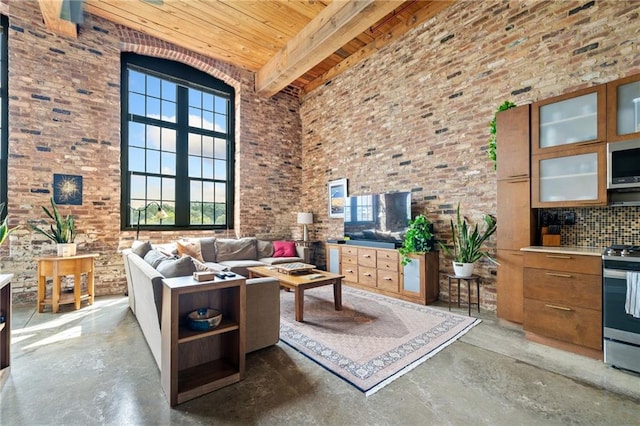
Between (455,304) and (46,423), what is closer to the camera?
(46,423)

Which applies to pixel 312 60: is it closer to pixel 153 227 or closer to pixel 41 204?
pixel 153 227

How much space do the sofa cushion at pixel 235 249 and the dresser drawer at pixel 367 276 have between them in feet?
6.58

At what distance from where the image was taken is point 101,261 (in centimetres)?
440

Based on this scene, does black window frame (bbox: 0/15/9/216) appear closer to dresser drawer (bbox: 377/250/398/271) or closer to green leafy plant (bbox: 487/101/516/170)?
dresser drawer (bbox: 377/250/398/271)

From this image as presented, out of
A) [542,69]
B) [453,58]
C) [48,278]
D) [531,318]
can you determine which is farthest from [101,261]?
[542,69]

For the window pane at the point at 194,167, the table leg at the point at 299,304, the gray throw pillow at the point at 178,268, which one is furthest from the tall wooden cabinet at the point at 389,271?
the window pane at the point at 194,167

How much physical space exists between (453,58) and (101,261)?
606 cm

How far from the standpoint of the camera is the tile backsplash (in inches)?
104

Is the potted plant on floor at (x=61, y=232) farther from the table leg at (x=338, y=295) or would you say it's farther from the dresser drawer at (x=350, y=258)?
the dresser drawer at (x=350, y=258)

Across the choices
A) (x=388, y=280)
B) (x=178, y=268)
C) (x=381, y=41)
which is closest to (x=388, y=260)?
(x=388, y=280)

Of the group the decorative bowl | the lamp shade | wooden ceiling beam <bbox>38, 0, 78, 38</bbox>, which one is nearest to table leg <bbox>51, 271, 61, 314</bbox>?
the decorative bowl

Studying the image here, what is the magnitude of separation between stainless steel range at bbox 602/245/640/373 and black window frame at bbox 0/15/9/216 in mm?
6896

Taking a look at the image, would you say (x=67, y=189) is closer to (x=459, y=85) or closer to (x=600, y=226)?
(x=459, y=85)

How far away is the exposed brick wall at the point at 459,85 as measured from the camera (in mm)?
2936
